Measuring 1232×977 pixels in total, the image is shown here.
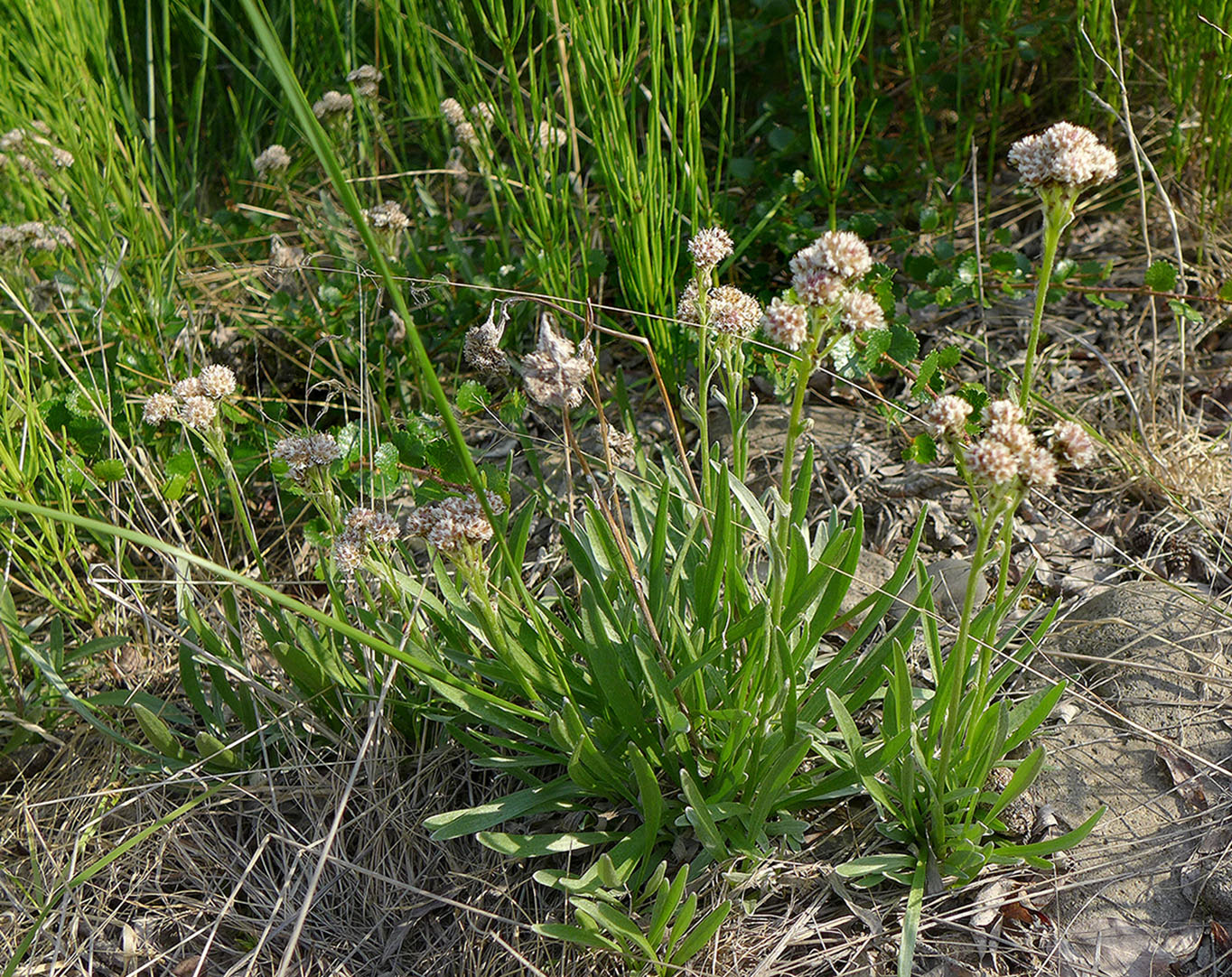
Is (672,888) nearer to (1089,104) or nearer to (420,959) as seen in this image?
(420,959)

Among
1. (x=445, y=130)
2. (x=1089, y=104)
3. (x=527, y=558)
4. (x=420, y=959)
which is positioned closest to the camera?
(x=420, y=959)

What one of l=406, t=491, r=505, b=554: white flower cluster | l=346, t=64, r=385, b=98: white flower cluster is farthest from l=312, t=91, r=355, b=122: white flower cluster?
l=406, t=491, r=505, b=554: white flower cluster

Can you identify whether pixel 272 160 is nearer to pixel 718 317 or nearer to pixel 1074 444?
pixel 718 317

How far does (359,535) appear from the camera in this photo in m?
1.66

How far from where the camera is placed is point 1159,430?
2.46 metres

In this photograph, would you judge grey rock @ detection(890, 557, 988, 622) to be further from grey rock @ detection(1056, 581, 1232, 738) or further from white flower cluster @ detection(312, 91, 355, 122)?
white flower cluster @ detection(312, 91, 355, 122)

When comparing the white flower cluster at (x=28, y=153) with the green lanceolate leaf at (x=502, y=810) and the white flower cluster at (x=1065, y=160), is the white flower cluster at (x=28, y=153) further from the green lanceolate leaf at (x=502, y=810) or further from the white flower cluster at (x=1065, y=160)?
Result: the white flower cluster at (x=1065, y=160)

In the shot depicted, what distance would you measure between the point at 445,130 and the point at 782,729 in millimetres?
2213

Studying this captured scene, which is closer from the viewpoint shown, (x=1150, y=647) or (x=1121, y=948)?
(x=1121, y=948)

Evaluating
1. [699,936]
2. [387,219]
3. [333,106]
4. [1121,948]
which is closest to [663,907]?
[699,936]

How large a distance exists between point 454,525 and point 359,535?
28cm

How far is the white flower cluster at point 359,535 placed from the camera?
1.61 metres

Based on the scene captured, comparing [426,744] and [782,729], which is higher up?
[782,729]

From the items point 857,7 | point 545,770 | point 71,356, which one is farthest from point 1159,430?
point 71,356
